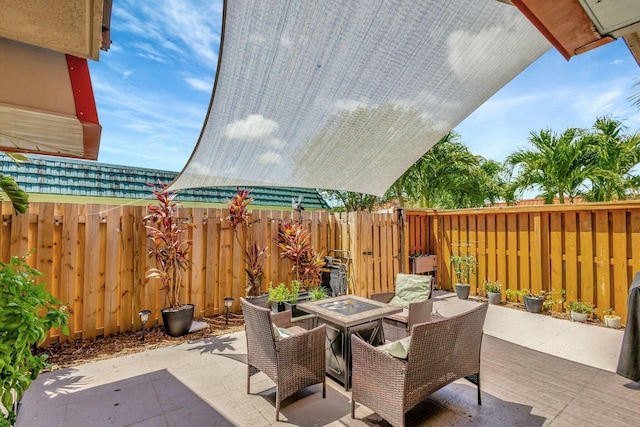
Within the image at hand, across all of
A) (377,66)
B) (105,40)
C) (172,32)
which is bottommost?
(105,40)

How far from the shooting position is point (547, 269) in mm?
5453

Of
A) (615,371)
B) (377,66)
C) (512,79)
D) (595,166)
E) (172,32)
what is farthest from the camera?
(595,166)

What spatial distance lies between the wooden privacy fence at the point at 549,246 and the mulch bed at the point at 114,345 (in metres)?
4.89

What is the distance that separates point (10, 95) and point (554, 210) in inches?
268

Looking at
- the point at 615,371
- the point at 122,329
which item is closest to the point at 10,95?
the point at 122,329

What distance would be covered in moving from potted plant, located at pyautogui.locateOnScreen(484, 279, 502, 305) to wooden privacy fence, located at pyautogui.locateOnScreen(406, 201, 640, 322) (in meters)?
0.14

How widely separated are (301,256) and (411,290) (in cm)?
210

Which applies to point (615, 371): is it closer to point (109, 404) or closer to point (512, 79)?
point (512, 79)

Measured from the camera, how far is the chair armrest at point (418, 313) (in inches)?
129

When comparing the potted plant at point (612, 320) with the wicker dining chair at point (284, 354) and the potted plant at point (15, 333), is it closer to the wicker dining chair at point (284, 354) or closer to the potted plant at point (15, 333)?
the wicker dining chair at point (284, 354)

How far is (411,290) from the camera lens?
412 cm

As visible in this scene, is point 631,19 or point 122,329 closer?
point 631,19

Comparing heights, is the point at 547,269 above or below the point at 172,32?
below

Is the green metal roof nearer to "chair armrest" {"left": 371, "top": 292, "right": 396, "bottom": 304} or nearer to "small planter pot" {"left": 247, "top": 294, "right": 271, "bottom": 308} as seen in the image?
"small planter pot" {"left": 247, "top": 294, "right": 271, "bottom": 308}
